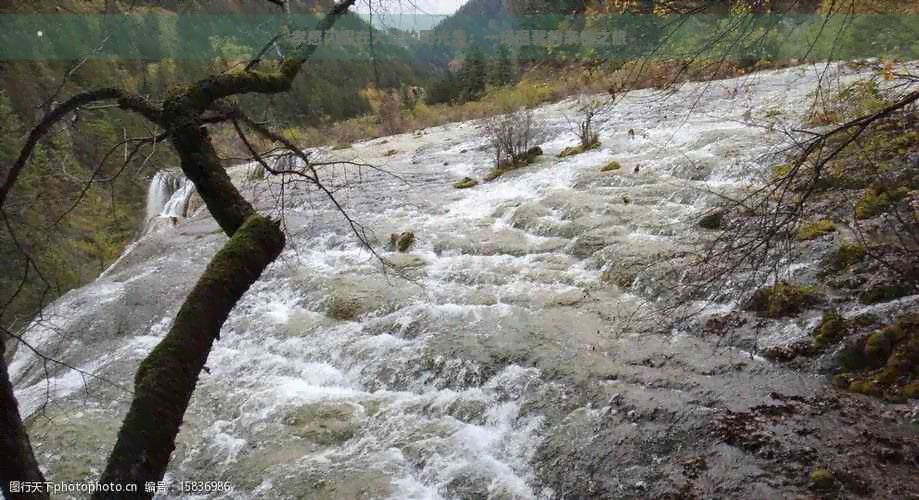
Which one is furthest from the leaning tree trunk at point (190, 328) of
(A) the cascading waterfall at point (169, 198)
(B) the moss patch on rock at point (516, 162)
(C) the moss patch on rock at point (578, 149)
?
(A) the cascading waterfall at point (169, 198)

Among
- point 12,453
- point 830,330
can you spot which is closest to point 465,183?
point 830,330

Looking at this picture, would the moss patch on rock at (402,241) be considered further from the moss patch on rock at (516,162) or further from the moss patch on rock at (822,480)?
the moss patch on rock at (822,480)

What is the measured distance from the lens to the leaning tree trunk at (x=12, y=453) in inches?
77.5

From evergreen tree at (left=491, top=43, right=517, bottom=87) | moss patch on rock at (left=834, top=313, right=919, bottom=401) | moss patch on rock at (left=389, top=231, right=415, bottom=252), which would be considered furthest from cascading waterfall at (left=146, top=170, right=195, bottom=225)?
evergreen tree at (left=491, top=43, right=517, bottom=87)

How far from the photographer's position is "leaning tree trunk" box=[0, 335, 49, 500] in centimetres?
197

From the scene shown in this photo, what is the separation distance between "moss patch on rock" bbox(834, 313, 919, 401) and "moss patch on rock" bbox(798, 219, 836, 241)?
5.14ft

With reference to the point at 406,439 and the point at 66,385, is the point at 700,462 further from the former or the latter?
the point at 66,385

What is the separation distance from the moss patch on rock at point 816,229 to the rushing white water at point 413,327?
985 millimetres

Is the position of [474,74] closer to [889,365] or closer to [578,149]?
[578,149]

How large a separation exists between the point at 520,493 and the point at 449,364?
1.51 meters

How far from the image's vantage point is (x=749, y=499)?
10.2ft

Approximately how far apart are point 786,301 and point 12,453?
4.72m

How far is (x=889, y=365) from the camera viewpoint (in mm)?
3693

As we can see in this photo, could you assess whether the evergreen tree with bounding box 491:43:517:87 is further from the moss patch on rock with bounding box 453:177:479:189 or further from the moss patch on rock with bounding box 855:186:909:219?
the moss patch on rock with bounding box 855:186:909:219
